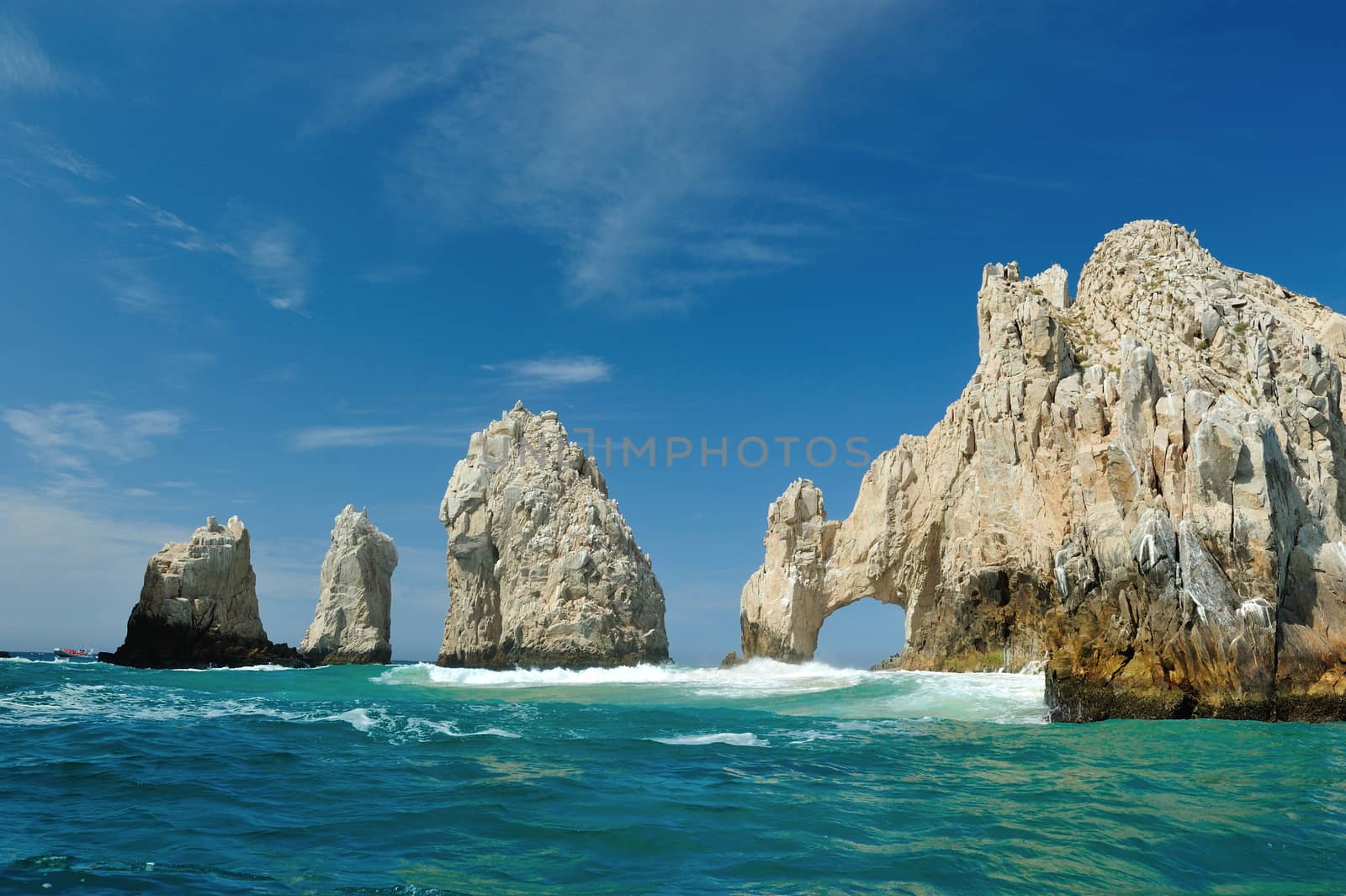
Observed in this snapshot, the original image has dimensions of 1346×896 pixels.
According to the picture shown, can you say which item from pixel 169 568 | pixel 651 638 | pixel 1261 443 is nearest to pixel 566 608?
pixel 651 638

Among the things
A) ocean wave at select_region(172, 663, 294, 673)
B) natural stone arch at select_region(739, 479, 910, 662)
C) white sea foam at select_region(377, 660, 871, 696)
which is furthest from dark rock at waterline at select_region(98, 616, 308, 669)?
natural stone arch at select_region(739, 479, 910, 662)

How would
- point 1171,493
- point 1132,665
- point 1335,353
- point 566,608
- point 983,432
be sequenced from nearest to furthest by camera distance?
point 1132,665
point 1171,493
point 1335,353
point 983,432
point 566,608

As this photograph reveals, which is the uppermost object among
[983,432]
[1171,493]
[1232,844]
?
[983,432]

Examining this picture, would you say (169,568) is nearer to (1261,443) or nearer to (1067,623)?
(1067,623)

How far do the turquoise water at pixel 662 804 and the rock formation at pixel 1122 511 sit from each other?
241 cm

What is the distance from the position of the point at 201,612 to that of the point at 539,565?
2378cm

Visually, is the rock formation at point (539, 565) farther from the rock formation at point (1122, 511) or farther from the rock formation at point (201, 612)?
the rock formation at point (201, 612)

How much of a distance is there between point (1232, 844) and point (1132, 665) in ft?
43.1

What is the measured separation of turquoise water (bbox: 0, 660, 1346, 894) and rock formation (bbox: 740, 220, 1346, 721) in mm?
2414

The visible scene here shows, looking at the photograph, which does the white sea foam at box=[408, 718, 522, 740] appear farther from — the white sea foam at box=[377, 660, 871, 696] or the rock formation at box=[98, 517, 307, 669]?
the rock formation at box=[98, 517, 307, 669]

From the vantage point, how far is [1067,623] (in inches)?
959

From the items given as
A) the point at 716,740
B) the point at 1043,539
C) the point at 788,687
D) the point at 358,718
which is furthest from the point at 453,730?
the point at 1043,539

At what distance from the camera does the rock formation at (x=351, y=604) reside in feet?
209

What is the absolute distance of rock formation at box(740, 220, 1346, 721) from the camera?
70.7 feet
